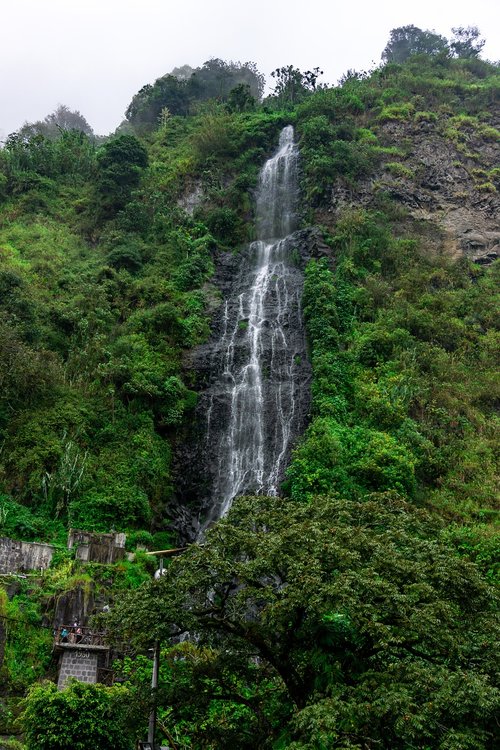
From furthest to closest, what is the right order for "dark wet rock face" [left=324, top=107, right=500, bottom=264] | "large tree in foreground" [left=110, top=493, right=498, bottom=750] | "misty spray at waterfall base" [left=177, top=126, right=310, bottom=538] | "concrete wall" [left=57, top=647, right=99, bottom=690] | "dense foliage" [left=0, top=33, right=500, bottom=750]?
"dark wet rock face" [left=324, top=107, right=500, bottom=264]
"misty spray at waterfall base" [left=177, top=126, right=310, bottom=538]
"concrete wall" [left=57, top=647, right=99, bottom=690]
"dense foliage" [left=0, top=33, right=500, bottom=750]
"large tree in foreground" [left=110, top=493, right=498, bottom=750]

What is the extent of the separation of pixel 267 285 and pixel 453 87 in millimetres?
23055

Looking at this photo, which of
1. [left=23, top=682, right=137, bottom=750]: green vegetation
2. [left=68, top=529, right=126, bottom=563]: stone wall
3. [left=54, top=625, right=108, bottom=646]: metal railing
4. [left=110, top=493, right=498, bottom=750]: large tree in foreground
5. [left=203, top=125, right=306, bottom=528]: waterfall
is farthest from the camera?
[left=203, top=125, right=306, bottom=528]: waterfall

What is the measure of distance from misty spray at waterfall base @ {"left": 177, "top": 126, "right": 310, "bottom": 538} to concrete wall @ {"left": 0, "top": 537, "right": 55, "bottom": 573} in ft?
18.2

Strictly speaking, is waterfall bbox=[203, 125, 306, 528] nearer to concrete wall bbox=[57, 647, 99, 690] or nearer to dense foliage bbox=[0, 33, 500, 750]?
dense foliage bbox=[0, 33, 500, 750]

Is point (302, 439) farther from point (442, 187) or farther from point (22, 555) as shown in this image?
point (442, 187)

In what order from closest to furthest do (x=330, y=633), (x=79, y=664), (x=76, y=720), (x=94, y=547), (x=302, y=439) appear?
(x=330, y=633) < (x=76, y=720) < (x=79, y=664) < (x=94, y=547) < (x=302, y=439)

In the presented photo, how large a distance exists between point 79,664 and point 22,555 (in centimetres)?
352

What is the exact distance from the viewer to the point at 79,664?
599 inches

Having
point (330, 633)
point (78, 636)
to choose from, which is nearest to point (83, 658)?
point (78, 636)

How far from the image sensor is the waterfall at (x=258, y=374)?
2341cm

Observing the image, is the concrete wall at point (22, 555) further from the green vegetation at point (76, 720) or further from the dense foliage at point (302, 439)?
the green vegetation at point (76, 720)

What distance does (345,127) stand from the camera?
129ft

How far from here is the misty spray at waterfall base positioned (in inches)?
910

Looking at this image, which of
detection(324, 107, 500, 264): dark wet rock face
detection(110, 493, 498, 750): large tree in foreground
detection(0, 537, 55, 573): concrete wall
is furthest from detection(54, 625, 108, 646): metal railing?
detection(324, 107, 500, 264): dark wet rock face
